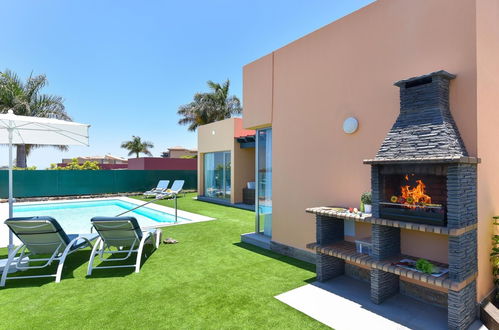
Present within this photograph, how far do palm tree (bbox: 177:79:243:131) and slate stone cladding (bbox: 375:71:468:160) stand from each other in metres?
27.2

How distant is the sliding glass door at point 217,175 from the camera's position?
17203 millimetres

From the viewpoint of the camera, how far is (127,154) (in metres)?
54.3

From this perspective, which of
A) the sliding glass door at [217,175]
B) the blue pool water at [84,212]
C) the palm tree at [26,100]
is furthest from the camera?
the palm tree at [26,100]

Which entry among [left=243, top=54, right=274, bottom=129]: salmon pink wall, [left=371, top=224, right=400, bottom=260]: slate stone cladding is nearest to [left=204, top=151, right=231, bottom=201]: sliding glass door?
[left=243, top=54, right=274, bottom=129]: salmon pink wall

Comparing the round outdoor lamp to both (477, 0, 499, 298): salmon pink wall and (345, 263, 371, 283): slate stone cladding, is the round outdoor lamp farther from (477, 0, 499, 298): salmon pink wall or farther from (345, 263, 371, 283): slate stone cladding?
(345, 263, 371, 283): slate stone cladding

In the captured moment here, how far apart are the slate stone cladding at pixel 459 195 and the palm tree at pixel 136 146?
2232 inches

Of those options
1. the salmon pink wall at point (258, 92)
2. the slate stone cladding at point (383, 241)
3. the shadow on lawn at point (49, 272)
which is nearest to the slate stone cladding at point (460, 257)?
the slate stone cladding at point (383, 241)

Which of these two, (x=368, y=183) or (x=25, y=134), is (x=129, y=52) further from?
(x=368, y=183)

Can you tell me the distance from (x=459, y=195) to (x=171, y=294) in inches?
180

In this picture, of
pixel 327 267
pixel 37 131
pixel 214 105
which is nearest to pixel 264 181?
pixel 327 267

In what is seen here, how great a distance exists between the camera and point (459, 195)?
11.0ft

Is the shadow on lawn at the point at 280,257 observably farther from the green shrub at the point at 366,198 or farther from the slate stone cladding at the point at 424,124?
the slate stone cladding at the point at 424,124

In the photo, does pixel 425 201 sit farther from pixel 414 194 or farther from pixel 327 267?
pixel 327 267

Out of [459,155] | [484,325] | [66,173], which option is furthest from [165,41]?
[484,325]
